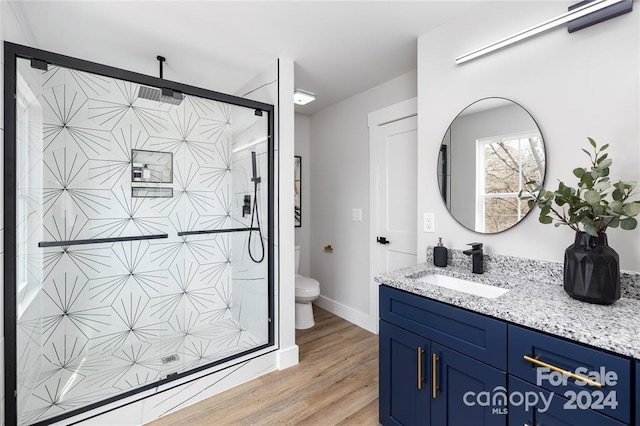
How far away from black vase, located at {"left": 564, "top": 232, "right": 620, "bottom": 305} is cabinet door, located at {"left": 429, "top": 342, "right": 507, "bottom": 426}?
1.57 ft

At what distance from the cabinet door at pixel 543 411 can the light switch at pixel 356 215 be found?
2170 mm

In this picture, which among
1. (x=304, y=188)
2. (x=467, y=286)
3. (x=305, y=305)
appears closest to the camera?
(x=467, y=286)

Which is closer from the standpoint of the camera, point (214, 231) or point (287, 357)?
point (214, 231)

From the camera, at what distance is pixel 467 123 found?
1.83 meters

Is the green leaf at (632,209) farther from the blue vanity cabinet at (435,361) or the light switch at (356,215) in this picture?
the light switch at (356,215)

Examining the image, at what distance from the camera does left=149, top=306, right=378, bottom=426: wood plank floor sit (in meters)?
1.80

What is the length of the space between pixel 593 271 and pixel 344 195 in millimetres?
2403

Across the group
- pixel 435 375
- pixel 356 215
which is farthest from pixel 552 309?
pixel 356 215

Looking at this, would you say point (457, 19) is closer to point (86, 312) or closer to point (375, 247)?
point (375, 247)

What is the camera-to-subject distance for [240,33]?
204 centimetres

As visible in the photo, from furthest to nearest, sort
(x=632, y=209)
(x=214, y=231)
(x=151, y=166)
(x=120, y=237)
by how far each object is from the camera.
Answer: (x=214, y=231) → (x=151, y=166) → (x=120, y=237) → (x=632, y=209)

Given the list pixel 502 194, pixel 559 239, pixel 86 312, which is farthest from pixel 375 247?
pixel 86 312

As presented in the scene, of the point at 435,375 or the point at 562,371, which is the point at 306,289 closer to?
the point at 435,375

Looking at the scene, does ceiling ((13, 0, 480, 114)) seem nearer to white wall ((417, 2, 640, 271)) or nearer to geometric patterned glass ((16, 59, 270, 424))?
white wall ((417, 2, 640, 271))
